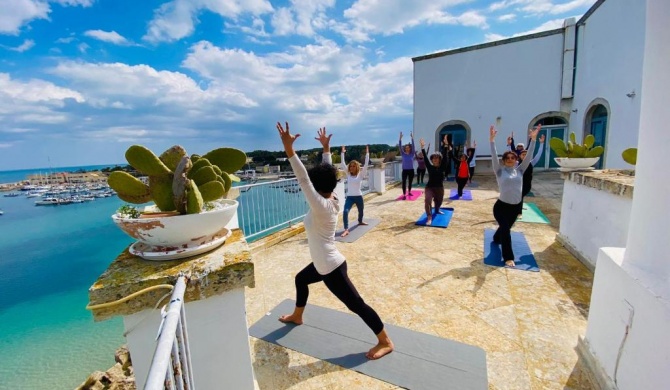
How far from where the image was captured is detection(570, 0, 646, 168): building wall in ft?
28.2

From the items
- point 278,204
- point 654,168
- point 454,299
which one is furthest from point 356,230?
point 654,168

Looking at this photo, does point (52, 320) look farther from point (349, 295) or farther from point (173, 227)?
point (173, 227)

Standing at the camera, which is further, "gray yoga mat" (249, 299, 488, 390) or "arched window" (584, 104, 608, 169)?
"arched window" (584, 104, 608, 169)

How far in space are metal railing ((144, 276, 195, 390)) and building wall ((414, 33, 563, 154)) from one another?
1656 cm

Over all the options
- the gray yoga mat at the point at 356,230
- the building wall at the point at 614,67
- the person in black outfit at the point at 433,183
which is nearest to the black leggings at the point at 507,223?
the person in black outfit at the point at 433,183

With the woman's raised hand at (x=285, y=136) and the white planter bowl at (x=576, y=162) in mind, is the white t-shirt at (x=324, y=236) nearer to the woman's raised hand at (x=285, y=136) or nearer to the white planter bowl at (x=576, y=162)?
the woman's raised hand at (x=285, y=136)

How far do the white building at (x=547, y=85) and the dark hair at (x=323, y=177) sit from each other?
11453mm

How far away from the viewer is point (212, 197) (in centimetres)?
131

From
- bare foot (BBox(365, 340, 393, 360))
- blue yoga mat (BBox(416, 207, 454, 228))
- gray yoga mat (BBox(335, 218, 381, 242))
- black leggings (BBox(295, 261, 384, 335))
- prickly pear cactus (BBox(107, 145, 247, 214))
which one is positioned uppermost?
prickly pear cactus (BBox(107, 145, 247, 214))

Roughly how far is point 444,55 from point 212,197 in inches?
682

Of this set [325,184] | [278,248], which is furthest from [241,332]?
[278,248]

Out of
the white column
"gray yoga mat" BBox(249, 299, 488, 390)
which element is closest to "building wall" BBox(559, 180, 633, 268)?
the white column

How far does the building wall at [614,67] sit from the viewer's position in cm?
859

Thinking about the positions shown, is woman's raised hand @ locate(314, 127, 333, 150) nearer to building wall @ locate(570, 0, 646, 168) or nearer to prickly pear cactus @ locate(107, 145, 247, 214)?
prickly pear cactus @ locate(107, 145, 247, 214)
